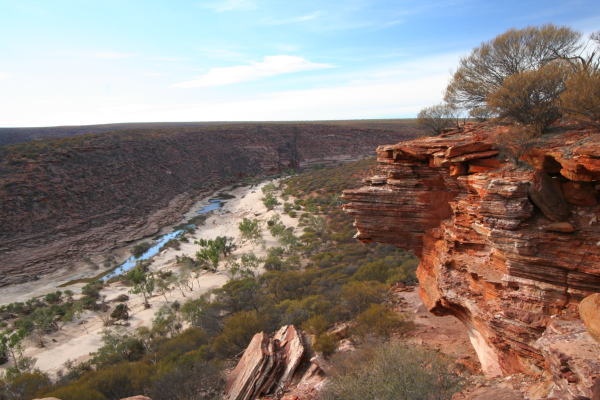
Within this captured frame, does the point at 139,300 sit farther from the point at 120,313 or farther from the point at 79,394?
the point at 79,394

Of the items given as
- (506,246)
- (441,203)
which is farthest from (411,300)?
(506,246)

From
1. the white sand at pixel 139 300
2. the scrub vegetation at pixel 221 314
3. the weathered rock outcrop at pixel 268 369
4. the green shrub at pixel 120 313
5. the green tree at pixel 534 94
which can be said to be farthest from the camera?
the green shrub at pixel 120 313

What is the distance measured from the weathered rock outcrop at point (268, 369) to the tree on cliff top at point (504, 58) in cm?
945

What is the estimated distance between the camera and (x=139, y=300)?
21969 mm

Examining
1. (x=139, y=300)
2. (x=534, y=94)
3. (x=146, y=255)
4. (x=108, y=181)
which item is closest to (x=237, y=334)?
(x=534, y=94)

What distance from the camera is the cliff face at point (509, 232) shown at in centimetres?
577

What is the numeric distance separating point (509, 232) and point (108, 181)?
49.0m

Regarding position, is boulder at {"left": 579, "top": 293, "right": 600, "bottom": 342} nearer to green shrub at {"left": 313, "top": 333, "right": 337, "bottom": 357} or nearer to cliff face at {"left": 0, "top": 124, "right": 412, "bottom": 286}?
green shrub at {"left": 313, "top": 333, "right": 337, "bottom": 357}

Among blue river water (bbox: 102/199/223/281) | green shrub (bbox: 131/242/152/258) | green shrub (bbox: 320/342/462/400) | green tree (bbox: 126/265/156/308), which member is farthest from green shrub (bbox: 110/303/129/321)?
green shrub (bbox: 320/342/462/400)

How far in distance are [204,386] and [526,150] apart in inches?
417

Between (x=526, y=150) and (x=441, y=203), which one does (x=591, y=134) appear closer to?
(x=526, y=150)

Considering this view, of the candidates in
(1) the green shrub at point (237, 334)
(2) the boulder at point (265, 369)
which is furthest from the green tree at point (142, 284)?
(2) the boulder at point (265, 369)

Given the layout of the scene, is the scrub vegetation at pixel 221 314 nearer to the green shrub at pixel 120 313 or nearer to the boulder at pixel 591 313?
the green shrub at pixel 120 313

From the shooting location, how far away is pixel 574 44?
9.24m
